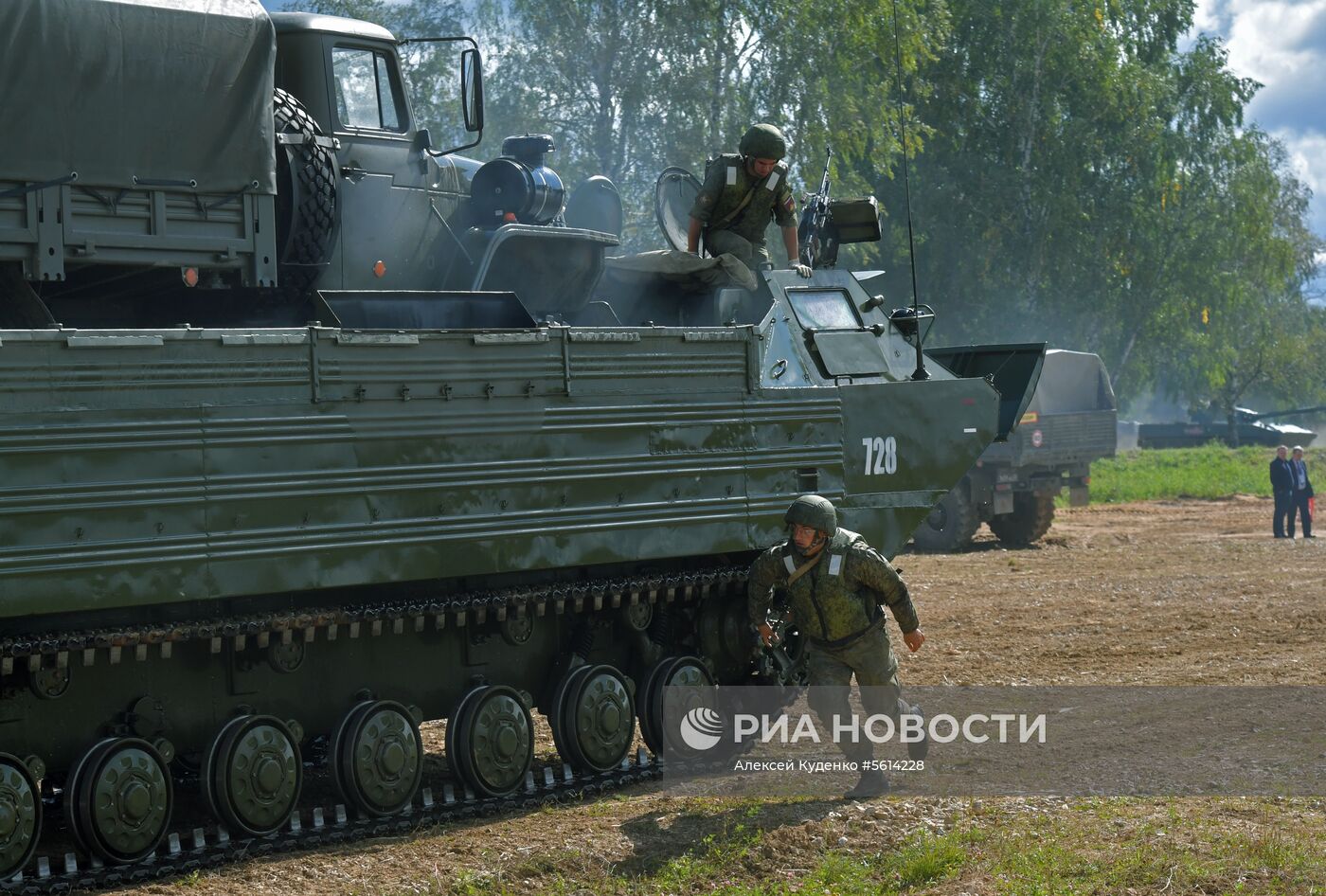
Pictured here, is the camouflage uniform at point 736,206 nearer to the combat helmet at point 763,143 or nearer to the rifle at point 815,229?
the combat helmet at point 763,143

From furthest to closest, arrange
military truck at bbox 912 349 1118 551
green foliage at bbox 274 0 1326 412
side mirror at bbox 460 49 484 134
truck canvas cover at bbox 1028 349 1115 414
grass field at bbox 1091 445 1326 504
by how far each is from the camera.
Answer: grass field at bbox 1091 445 1326 504 → green foliage at bbox 274 0 1326 412 → truck canvas cover at bbox 1028 349 1115 414 → military truck at bbox 912 349 1118 551 → side mirror at bbox 460 49 484 134

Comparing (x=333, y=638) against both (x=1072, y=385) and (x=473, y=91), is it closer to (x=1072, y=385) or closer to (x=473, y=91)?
(x=473, y=91)

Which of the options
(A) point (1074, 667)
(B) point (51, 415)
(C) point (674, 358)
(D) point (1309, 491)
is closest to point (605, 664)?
(C) point (674, 358)

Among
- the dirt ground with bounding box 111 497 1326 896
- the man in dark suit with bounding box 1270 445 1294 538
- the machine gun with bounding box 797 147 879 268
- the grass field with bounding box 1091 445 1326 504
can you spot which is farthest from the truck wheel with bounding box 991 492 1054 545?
the machine gun with bounding box 797 147 879 268

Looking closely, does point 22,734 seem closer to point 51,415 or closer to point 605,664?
point 51,415

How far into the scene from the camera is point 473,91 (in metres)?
9.88

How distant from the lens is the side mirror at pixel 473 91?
32.1 ft

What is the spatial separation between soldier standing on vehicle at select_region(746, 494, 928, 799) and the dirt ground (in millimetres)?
548

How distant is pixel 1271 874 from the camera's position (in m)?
7.21

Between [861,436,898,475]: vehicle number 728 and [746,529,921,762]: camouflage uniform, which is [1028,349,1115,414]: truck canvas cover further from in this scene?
[746,529,921,762]: camouflage uniform

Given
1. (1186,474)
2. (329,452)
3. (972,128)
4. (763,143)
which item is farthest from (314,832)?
(972,128)

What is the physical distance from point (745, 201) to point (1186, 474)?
30909 millimetres

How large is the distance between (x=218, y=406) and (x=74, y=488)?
0.77m

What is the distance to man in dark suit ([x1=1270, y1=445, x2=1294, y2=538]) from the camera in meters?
25.3
